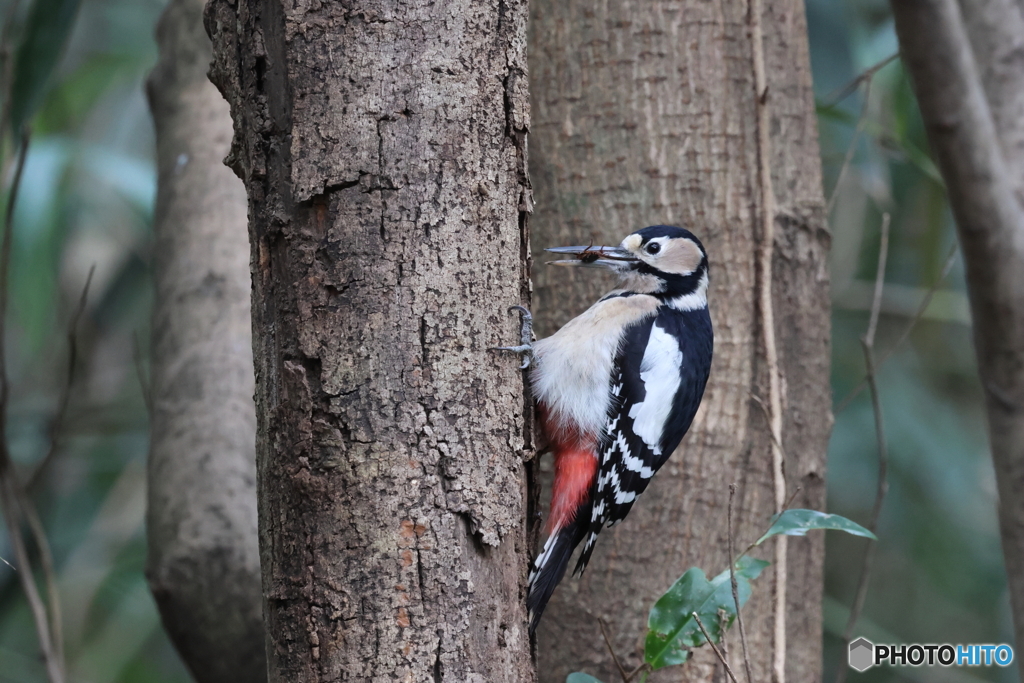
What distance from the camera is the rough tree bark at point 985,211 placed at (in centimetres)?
210

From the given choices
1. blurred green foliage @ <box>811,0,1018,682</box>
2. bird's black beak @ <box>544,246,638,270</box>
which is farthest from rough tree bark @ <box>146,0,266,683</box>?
blurred green foliage @ <box>811,0,1018,682</box>

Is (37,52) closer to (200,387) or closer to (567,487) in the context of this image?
(200,387)

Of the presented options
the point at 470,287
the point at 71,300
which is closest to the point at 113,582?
the point at 71,300

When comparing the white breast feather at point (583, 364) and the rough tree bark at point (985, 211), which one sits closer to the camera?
the white breast feather at point (583, 364)

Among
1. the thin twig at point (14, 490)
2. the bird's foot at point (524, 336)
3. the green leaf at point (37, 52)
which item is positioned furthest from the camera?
the green leaf at point (37, 52)

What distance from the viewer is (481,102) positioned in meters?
1.37

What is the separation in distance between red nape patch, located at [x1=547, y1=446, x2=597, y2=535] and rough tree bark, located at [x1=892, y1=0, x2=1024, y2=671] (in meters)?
1.00

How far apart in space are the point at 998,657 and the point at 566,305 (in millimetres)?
1690

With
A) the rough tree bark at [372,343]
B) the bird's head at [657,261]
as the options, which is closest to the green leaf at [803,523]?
the rough tree bark at [372,343]

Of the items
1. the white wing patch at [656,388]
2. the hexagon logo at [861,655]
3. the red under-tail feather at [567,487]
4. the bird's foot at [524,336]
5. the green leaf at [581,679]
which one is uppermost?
the bird's foot at [524,336]

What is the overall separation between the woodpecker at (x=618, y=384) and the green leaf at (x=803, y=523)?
435 millimetres

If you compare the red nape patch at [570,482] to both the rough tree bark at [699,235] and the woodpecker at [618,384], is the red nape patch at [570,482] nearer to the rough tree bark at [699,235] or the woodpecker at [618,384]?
the woodpecker at [618,384]

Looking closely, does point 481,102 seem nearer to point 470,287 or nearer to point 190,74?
point 470,287

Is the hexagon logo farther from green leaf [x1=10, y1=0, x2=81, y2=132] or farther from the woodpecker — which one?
green leaf [x1=10, y1=0, x2=81, y2=132]
